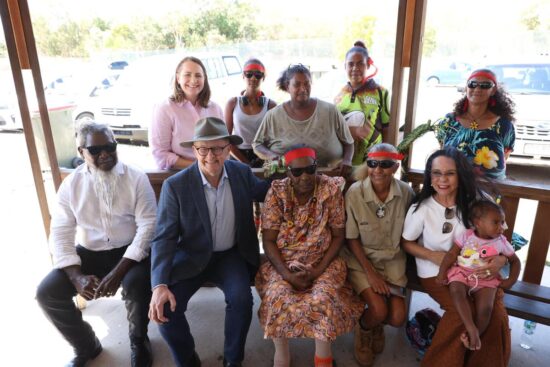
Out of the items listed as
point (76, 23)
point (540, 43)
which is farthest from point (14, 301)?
point (76, 23)

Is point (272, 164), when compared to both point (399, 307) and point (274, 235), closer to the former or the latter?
point (274, 235)

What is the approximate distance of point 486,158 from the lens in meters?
2.67

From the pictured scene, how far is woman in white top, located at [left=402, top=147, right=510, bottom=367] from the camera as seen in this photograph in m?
2.14

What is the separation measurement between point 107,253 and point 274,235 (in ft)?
3.73

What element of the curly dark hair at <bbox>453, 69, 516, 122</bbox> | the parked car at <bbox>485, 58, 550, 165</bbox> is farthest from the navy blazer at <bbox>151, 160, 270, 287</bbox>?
the parked car at <bbox>485, 58, 550, 165</bbox>

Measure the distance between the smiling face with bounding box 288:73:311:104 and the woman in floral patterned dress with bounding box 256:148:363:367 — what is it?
0.58 m

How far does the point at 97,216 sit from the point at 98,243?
0.62 ft

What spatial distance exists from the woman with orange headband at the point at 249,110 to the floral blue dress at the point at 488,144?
5.20 feet

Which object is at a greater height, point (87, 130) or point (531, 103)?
point (87, 130)

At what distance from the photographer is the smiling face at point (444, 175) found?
2.26m

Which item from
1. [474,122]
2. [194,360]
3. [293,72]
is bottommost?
[194,360]

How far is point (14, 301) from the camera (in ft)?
10.5

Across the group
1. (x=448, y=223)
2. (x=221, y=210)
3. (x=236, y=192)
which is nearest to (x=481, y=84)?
(x=448, y=223)

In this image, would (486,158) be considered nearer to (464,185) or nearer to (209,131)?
(464,185)
